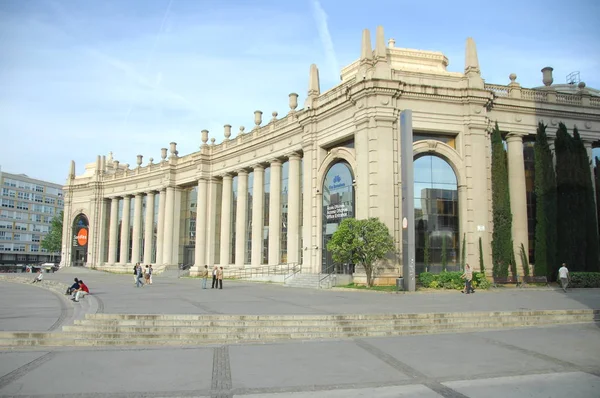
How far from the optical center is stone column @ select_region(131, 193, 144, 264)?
6912 cm

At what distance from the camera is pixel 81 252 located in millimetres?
79000

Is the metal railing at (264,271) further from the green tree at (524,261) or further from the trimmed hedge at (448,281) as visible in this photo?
the green tree at (524,261)

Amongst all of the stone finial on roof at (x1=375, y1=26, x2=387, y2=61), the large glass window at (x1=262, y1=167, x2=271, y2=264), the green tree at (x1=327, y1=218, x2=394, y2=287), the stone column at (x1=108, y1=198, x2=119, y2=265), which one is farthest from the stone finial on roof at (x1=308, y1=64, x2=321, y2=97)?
the stone column at (x1=108, y1=198, x2=119, y2=265)

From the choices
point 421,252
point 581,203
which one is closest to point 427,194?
A: point 421,252

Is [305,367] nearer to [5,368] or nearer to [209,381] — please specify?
[209,381]

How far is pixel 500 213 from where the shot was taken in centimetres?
3403

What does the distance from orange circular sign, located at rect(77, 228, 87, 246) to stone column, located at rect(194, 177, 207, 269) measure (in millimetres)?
31375

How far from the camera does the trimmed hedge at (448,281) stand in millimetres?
30047

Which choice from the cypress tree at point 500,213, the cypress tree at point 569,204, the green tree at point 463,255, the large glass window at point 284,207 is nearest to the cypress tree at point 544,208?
the cypress tree at point 569,204

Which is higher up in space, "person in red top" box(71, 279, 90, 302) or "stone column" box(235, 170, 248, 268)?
"stone column" box(235, 170, 248, 268)

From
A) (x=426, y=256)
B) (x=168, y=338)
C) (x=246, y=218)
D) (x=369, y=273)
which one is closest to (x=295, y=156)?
(x=246, y=218)

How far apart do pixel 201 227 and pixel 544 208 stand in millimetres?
36296

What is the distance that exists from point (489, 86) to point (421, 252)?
13.8 metres

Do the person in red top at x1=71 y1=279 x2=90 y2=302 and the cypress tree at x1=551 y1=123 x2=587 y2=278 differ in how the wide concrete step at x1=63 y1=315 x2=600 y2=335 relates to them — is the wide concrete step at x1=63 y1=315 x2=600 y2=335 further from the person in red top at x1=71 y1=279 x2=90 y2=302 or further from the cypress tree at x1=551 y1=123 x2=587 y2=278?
the cypress tree at x1=551 y1=123 x2=587 y2=278
